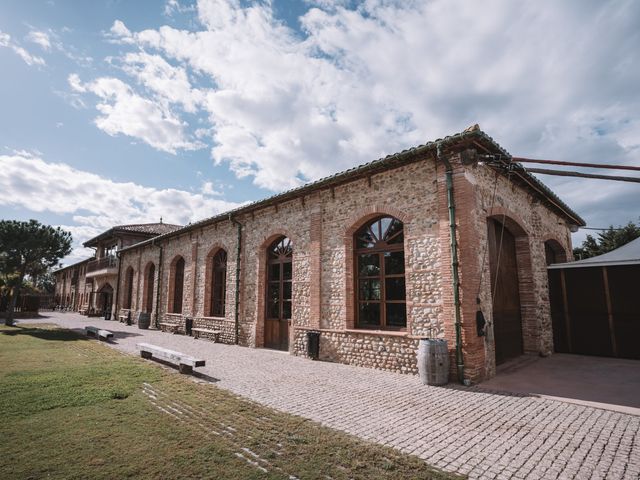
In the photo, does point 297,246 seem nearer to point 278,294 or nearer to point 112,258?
point 278,294

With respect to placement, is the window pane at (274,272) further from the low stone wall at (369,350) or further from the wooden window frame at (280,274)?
the low stone wall at (369,350)

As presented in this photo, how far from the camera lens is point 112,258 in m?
23.3

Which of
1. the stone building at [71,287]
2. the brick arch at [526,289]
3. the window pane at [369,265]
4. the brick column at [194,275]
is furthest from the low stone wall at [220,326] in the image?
the stone building at [71,287]

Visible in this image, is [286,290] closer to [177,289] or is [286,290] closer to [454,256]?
[454,256]

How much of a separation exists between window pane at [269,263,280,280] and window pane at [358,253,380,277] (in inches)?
129

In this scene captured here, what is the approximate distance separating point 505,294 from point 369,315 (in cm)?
344

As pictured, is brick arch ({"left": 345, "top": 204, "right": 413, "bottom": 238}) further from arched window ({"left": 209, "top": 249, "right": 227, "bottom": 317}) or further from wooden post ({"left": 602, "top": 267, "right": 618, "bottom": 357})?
arched window ({"left": 209, "top": 249, "right": 227, "bottom": 317})

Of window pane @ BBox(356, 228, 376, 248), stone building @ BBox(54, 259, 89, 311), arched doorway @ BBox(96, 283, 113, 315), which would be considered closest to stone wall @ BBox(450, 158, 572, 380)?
window pane @ BBox(356, 228, 376, 248)

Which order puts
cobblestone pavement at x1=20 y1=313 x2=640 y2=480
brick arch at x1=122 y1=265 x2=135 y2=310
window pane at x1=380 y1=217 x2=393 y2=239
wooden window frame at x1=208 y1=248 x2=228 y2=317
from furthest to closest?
brick arch at x1=122 y1=265 x2=135 y2=310 < wooden window frame at x1=208 y1=248 x2=228 y2=317 < window pane at x1=380 y1=217 x2=393 y2=239 < cobblestone pavement at x1=20 y1=313 x2=640 y2=480

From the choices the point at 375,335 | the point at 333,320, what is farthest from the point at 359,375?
the point at 333,320

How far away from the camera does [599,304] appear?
9.13 m

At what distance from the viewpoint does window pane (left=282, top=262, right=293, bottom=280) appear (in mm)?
10445

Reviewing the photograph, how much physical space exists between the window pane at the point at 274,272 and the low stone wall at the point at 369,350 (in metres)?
2.39

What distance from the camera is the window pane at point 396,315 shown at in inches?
294
